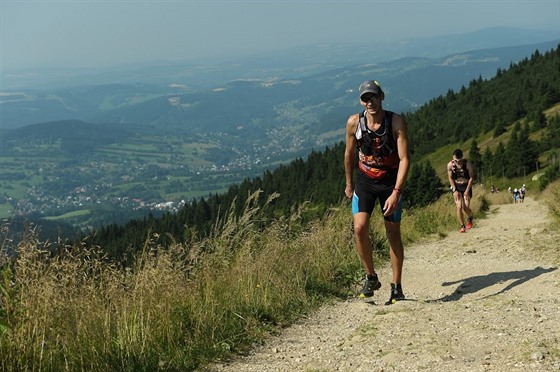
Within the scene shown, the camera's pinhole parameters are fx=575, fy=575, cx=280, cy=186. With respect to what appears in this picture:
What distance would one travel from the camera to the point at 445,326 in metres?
5.37

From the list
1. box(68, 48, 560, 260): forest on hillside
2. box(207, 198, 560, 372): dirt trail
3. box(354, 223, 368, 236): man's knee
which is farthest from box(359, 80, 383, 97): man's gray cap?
box(68, 48, 560, 260): forest on hillside

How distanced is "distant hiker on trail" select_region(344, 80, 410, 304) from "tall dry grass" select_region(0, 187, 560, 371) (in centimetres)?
109

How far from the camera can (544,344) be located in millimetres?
4461

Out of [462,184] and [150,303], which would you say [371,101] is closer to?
[150,303]

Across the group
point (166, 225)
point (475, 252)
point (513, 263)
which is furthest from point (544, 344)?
point (166, 225)

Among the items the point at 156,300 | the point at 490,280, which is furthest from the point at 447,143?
the point at 156,300

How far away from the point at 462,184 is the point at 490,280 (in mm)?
5001

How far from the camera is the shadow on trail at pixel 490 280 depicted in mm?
7199

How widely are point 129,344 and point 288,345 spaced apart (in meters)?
1.57

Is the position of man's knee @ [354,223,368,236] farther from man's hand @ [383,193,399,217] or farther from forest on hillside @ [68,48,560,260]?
forest on hillside @ [68,48,560,260]

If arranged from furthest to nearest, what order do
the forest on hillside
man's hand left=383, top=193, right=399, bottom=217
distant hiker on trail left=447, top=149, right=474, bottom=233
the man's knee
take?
the forest on hillside → distant hiker on trail left=447, top=149, right=474, bottom=233 → the man's knee → man's hand left=383, top=193, right=399, bottom=217

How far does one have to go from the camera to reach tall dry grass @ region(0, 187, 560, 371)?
4.31 meters

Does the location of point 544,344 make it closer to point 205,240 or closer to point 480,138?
point 205,240

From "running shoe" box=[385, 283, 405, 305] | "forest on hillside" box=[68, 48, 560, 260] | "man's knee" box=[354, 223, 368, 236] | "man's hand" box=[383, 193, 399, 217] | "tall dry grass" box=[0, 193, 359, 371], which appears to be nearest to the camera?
"tall dry grass" box=[0, 193, 359, 371]
